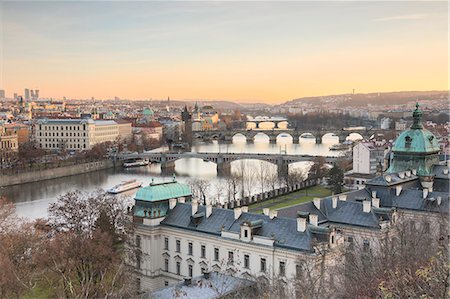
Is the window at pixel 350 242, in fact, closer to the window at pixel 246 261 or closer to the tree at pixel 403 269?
the tree at pixel 403 269

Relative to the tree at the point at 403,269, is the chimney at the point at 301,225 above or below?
below

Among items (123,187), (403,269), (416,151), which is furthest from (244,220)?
(123,187)

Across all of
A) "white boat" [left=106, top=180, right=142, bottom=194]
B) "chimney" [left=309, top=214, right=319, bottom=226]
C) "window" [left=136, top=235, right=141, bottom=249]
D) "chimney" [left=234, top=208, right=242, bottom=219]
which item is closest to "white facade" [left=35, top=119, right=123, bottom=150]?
"white boat" [left=106, top=180, right=142, bottom=194]

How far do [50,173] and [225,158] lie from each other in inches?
598

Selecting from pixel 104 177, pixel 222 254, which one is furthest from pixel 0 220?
pixel 104 177

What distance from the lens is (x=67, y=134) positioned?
65812 mm

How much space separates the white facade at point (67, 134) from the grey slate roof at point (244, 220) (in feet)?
159

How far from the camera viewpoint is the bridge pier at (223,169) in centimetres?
4711

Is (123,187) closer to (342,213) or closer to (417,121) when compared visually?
(417,121)

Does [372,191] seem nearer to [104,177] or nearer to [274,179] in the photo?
[274,179]

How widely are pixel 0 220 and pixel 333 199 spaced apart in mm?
11590

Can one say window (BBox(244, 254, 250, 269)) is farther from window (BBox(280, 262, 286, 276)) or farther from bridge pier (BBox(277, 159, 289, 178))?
bridge pier (BBox(277, 159, 289, 178))

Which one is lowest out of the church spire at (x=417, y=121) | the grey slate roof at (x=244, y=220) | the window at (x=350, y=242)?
the window at (x=350, y=242)

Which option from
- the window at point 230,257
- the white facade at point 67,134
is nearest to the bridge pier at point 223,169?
the white facade at point 67,134
